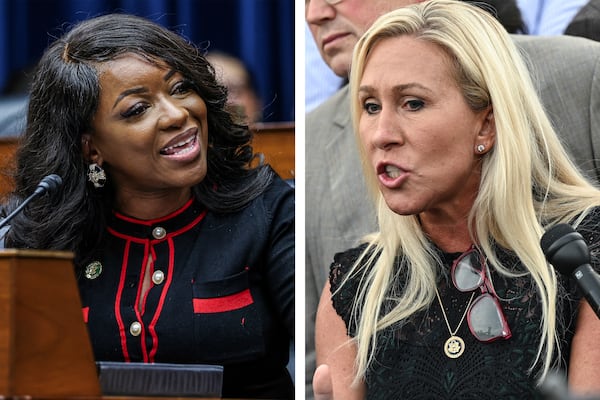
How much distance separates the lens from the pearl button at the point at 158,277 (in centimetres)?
377

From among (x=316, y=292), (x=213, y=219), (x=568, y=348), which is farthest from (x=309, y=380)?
(x=568, y=348)

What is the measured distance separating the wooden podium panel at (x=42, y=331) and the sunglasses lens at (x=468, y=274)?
3.37ft

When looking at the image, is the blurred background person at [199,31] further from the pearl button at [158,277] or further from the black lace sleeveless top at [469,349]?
the black lace sleeveless top at [469,349]

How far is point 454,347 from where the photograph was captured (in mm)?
3342

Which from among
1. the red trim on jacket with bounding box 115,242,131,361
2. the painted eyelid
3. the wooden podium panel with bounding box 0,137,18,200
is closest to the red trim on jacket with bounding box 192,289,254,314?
the red trim on jacket with bounding box 115,242,131,361

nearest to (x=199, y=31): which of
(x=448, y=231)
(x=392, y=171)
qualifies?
(x=392, y=171)

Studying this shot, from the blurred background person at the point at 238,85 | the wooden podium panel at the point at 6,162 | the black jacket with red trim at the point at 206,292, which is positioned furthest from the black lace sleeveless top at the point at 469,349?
the wooden podium panel at the point at 6,162

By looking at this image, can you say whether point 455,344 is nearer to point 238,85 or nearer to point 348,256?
point 348,256

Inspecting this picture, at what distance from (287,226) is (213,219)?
0.77 feet

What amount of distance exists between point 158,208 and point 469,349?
1099mm

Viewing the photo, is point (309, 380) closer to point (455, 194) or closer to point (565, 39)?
point (455, 194)

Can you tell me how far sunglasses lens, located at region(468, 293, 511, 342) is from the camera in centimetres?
330

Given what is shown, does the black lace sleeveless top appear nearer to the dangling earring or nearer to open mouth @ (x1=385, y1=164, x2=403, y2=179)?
open mouth @ (x1=385, y1=164, x2=403, y2=179)

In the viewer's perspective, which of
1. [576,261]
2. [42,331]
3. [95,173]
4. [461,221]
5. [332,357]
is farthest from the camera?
[95,173]
